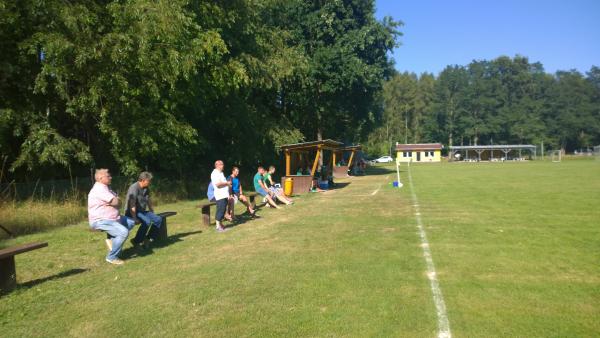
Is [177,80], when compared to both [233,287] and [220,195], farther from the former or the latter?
[233,287]

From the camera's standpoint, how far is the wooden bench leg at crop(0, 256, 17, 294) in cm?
637

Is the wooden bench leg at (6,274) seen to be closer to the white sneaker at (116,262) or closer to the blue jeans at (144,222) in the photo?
the white sneaker at (116,262)

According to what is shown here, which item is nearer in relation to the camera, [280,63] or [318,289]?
[318,289]

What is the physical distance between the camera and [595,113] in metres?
111

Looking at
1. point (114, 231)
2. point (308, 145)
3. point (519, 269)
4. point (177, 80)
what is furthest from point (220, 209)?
point (308, 145)

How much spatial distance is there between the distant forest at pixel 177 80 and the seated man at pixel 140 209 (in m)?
6.45

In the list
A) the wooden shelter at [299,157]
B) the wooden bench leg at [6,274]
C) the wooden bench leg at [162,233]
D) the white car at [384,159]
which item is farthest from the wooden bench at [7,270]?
the white car at [384,159]

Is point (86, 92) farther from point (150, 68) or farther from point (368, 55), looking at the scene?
point (368, 55)

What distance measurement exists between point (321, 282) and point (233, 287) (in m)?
1.18

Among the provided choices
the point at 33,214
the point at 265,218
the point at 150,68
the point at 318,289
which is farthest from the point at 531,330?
the point at 150,68

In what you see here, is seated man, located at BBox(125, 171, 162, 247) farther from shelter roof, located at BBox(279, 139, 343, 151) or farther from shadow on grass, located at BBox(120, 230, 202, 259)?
shelter roof, located at BBox(279, 139, 343, 151)

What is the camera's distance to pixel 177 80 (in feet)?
56.1

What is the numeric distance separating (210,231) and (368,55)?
26.0 m

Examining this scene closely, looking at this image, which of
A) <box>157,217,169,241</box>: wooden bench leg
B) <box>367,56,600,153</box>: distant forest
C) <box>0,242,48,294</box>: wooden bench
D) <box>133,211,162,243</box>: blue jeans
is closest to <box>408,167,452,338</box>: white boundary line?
<box>133,211,162,243</box>: blue jeans
